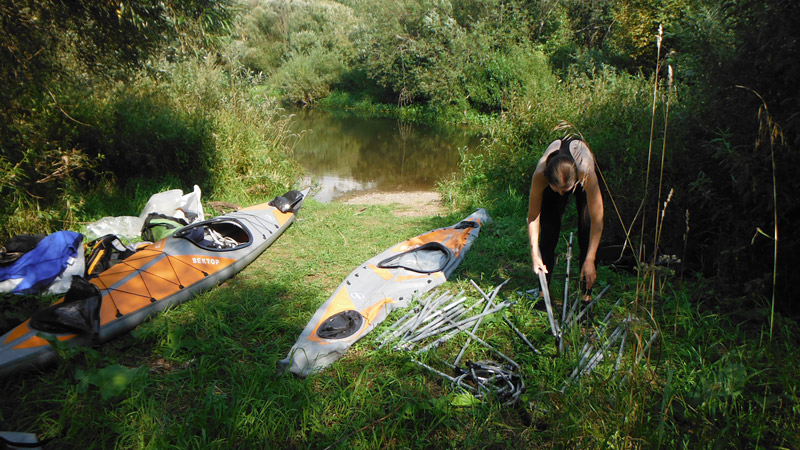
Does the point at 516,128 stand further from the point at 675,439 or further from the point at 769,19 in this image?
the point at 675,439

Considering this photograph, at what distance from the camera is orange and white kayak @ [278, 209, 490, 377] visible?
2.73 metres

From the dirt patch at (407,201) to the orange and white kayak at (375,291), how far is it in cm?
175

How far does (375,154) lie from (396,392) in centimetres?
1087

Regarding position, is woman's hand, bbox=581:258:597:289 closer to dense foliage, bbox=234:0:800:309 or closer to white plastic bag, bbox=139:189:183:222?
dense foliage, bbox=234:0:800:309

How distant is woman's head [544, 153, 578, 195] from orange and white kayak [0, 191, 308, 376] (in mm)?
2949

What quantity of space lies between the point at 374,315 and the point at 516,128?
4.98 m

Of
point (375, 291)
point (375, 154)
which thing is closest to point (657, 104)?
point (375, 291)

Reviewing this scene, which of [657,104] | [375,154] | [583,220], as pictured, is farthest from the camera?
[375,154]

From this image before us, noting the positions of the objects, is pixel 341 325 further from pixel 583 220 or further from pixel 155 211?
pixel 155 211

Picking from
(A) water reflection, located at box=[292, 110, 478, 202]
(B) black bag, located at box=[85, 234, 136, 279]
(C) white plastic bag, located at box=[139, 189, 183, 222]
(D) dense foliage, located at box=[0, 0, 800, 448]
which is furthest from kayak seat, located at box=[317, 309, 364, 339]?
(A) water reflection, located at box=[292, 110, 478, 202]

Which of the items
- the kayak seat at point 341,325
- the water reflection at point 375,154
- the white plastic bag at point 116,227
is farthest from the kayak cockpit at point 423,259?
the water reflection at point 375,154

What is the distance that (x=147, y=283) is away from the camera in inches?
132

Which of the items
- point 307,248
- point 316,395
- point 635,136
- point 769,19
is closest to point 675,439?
point 316,395

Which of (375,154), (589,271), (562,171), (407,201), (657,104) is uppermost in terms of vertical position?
(657,104)
